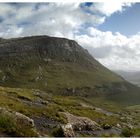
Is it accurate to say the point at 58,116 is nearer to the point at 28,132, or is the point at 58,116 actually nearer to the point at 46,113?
the point at 46,113

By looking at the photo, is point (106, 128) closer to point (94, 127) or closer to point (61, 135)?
point (94, 127)

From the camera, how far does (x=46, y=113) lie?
44594mm

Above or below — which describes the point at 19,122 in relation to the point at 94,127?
above

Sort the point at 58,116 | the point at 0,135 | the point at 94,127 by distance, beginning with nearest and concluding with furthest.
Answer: the point at 0,135, the point at 94,127, the point at 58,116

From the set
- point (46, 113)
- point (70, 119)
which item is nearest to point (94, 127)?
point (70, 119)

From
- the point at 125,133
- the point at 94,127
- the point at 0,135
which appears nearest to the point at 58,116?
the point at 94,127

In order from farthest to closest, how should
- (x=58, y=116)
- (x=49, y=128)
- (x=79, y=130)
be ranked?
(x=58, y=116)
(x=79, y=130)
(x=49, y=128)

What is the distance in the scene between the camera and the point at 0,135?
20.8m

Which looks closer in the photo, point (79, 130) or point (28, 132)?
point (28, 132)

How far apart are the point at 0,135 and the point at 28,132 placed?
7.46ft

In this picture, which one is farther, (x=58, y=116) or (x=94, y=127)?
(x=58, y=116)

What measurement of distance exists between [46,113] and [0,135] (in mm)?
23893

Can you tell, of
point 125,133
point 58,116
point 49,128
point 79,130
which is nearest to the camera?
point 125,133

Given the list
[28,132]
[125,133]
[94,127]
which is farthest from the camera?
[94,127]
